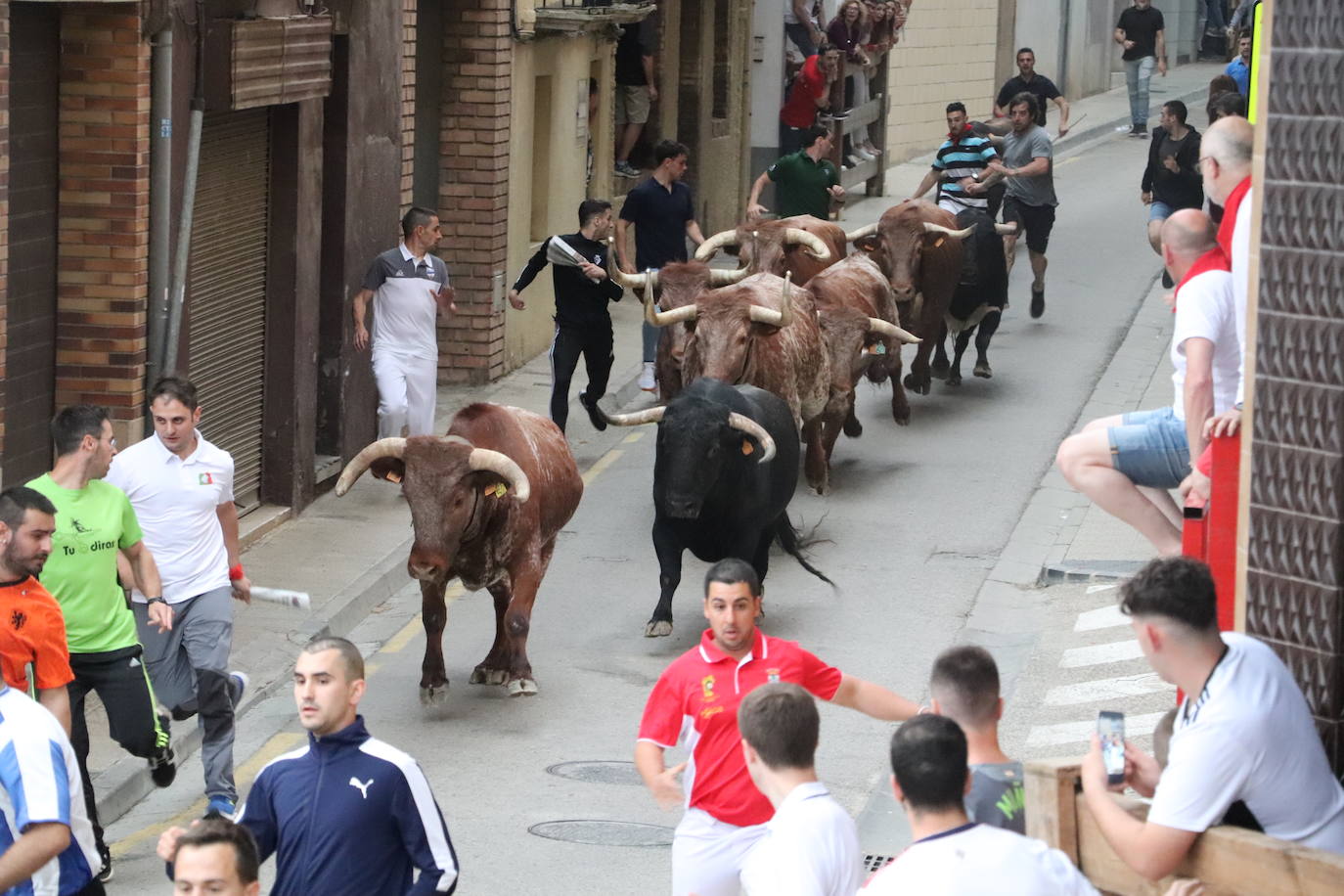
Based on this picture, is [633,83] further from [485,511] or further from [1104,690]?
[1104,690]

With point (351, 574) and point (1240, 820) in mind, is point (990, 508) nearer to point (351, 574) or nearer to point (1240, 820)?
point (351, 574)

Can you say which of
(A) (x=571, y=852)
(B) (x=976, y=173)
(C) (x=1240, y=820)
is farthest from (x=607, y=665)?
(B) (x=976, y=173)

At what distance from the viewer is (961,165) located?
69.2 feet

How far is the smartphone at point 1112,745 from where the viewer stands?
578 cm

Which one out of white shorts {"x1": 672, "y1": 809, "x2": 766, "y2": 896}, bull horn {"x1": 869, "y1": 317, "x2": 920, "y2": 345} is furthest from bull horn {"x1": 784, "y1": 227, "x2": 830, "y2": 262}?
white shorts {"x1": 672, "y1": 809, "x2": 766, "y2": 896}

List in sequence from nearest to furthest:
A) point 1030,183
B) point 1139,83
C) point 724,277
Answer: point 724,277, point 1030,183, point 1139,83

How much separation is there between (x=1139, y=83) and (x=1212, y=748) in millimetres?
34061

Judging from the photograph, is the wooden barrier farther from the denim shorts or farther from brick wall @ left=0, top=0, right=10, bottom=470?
brick wall @ left=0, top=0, right=10, bottom=470

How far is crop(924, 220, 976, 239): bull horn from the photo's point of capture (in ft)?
62.4

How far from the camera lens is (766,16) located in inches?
1194

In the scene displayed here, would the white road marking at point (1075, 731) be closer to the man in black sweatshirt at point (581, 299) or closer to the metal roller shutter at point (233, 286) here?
the metal roller shutter at point (233, 286)

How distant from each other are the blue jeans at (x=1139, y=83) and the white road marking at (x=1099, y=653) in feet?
85.3

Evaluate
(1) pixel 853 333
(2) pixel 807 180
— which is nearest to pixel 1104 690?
(1) pixel 853 333

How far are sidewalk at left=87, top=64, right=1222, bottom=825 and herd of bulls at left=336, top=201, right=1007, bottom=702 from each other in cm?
128
